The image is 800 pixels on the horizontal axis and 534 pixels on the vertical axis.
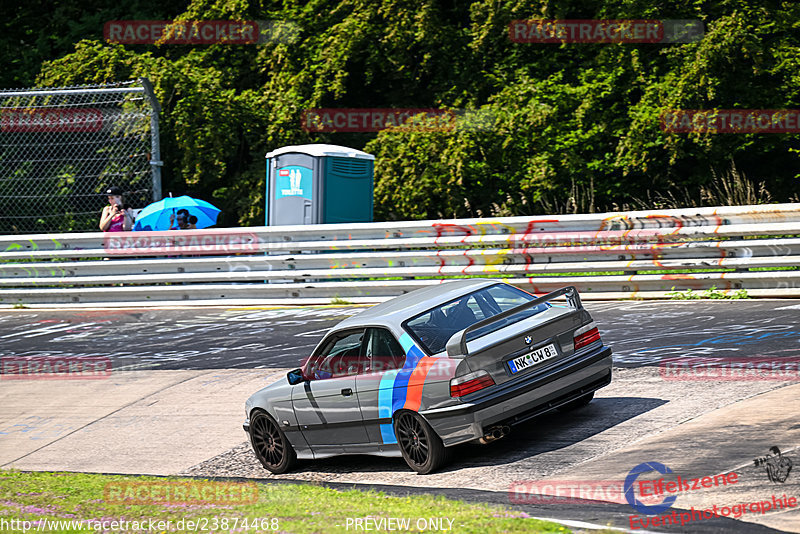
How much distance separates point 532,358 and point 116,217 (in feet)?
37.4

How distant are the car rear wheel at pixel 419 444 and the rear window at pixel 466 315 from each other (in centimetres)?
56

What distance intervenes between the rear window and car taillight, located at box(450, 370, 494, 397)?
14.4 inches

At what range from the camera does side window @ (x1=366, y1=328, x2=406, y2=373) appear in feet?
26.3

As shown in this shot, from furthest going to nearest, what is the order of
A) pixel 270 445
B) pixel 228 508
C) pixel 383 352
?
pixel 270 445
pixel 383 352
pixel 228 508

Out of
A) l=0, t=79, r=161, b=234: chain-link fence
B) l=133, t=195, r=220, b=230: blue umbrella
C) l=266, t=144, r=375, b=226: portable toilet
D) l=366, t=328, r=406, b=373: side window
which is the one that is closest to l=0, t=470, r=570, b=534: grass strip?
l=366, t=328, r=406, b=373: side window

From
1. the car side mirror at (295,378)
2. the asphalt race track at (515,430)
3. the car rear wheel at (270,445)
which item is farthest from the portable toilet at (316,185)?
the car side mirror at (295,378)

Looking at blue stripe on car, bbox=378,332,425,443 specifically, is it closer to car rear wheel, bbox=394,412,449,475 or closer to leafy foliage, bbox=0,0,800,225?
car rear wheel, bbox=394,412,449,475

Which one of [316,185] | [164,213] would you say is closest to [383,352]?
[316,185]

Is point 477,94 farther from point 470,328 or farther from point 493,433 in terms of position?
point 493,433

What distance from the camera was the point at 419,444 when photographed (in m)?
7.86

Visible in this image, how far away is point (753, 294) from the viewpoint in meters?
13.1

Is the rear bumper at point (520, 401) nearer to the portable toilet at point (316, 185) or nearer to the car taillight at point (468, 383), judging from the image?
the car taillight at point (468, 383)

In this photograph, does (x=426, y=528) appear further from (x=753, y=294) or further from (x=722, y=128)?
(x=722, y=128)

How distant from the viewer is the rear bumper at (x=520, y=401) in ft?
24.7
